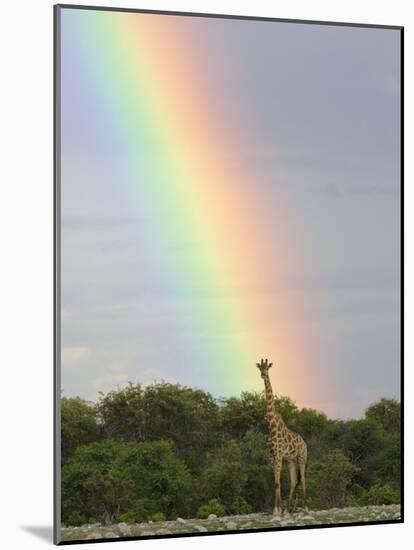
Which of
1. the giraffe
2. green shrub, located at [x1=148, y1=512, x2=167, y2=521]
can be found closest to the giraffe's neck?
the giraffe

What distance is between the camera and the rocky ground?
1111 cm

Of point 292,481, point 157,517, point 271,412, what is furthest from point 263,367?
point 157,517

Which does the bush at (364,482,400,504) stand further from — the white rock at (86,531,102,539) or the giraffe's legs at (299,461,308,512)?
the white rock at (86,531,102,539)

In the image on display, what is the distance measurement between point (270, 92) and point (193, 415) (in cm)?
250

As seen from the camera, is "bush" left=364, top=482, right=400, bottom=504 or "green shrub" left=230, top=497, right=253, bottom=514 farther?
"bush" left=364, top=482, right=400, bottom=504

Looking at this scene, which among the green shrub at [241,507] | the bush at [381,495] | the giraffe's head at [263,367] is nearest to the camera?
the green shrub at [241,507]

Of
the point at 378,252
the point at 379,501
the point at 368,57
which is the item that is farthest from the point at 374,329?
the point at 368,57

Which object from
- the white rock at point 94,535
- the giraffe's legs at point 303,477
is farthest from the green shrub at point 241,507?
the white rock at point 94,535

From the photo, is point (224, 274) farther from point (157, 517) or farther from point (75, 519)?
point (75, 519)

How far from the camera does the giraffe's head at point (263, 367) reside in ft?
38.2

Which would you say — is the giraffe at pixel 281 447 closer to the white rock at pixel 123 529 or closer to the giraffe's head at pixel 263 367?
the giraffe's head at pixel 263 367

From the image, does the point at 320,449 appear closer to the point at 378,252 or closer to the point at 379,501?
the point at 379,501

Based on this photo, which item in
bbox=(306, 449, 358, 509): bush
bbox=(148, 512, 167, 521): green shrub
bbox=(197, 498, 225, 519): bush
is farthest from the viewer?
bbox=(306, 449, 358, 509): bush

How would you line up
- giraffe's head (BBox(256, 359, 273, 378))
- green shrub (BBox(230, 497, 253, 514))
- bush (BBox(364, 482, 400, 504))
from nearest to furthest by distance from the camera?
green shrub (BBox(230, 497, 253, 514)) → giraffe's head (BBox(256, 359, 273, 378)) → bush (BBox(364, 482, 400, 504))
